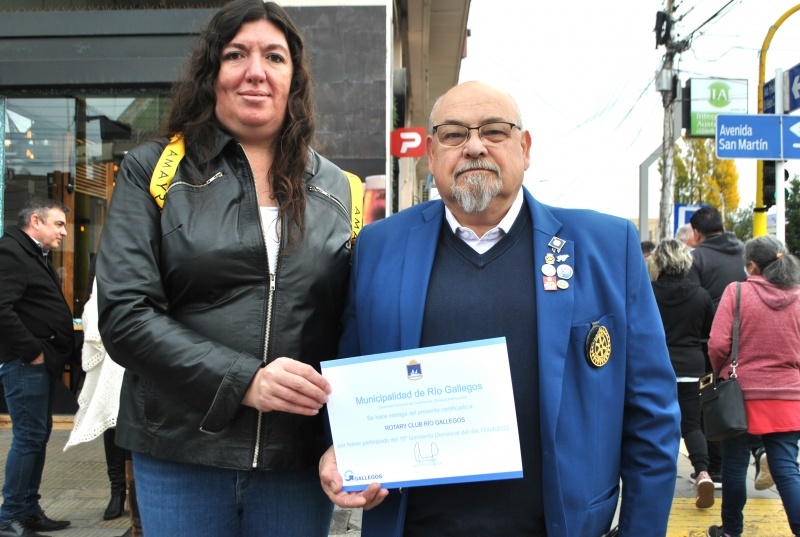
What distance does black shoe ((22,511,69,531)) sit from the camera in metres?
4.66

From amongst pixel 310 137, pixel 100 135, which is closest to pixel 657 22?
pixel 100 135

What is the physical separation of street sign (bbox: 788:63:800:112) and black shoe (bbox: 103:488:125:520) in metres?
8.55

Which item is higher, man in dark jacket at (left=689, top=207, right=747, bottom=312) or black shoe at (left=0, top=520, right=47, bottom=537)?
man in dark jacket at (left=689, top=207, right=747, bottom=312)

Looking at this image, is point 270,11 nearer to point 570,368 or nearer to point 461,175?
point 461,175

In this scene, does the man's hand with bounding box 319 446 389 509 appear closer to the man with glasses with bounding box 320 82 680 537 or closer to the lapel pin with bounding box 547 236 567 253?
the man with glasses with bounding box 320 82 680 537

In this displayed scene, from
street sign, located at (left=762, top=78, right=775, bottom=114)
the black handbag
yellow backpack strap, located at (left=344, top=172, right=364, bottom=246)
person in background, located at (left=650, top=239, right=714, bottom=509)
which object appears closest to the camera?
yellow backpack strap, located at (left=344, top=172, right=364, bottom=246)

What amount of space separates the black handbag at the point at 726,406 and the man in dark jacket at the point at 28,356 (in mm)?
4409

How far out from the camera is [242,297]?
1855mm

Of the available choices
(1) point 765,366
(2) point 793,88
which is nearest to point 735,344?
(1) point 765,366

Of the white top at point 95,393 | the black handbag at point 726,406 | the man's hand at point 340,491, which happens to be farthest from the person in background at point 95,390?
the black handbag at point 726,406

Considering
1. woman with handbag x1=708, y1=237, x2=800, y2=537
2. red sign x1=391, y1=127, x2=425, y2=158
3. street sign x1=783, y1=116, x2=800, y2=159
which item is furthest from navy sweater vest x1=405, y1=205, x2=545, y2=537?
street sign x1=783, y1=116, x2=800, y2=159

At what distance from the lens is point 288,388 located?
1.69 metres

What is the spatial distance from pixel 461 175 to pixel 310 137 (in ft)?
1.73

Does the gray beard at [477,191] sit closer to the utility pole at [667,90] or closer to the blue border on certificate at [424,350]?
the blue border on certificate at [424,350]
